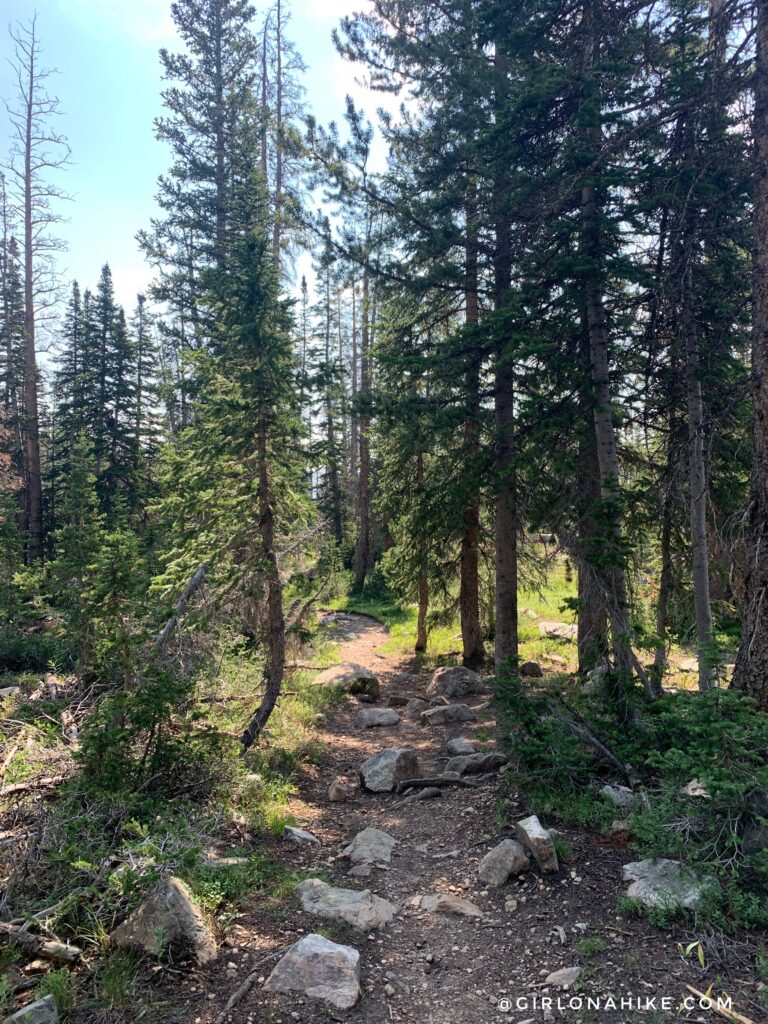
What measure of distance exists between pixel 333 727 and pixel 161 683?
5553mm

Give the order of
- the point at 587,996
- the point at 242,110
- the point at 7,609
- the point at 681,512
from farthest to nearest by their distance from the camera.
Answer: the point at 242,110 → the point at 7,609 → the point at 681,512 → the point at 587,996

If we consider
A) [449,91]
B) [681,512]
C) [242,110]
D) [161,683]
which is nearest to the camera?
[161,683]

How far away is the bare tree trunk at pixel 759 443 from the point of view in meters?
5.32

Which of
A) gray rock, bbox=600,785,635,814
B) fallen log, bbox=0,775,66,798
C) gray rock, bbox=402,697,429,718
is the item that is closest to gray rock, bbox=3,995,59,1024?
fallen log, bbox=0,775,66,798

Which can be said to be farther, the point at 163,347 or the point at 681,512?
the point at 163,347

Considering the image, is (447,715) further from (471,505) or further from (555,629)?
(555,629)

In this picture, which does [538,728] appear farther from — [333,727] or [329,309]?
[329,309]

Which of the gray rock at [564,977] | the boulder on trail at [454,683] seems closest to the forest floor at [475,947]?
the gray rock at [564,977]

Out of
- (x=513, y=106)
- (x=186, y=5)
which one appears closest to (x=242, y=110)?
(x=186, y=5)

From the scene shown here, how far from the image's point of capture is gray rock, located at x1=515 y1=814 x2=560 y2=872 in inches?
190

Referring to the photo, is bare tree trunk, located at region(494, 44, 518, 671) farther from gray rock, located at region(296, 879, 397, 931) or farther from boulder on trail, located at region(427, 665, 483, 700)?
gray rock, located at region(296, 879, 397, 931)

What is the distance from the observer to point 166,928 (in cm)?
390

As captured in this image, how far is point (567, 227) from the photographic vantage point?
7336 millimetres

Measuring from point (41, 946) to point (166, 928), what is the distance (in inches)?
31.3
